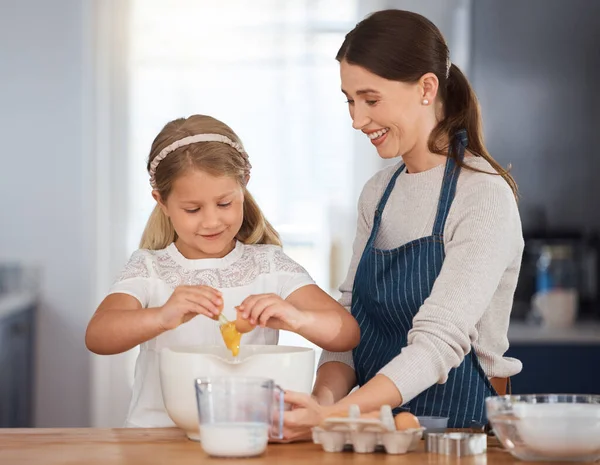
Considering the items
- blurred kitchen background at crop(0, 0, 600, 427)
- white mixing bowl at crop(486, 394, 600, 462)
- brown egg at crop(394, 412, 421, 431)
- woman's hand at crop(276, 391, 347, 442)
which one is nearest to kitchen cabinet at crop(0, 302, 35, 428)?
blurred kitchen background at crop(0, 0, 600, 427)

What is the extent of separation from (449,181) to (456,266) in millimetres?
239

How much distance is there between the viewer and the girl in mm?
1773

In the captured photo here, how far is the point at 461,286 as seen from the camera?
169 cm

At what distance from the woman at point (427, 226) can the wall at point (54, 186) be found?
2867 millimetres

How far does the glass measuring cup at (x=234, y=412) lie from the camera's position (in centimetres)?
128

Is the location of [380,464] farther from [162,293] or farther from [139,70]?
[139,70]

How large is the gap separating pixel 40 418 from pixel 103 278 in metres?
0.72

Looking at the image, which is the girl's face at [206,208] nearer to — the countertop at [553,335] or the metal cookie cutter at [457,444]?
the metal cookie cutter at [457,444]

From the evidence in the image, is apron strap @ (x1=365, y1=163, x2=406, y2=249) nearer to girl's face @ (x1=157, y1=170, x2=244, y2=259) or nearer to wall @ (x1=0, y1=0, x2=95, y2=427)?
girl's face @ (x1=157, y1=170, x2=244, y2=259)

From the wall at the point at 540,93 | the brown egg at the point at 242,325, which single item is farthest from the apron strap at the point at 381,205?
the wall at the point at 540,93

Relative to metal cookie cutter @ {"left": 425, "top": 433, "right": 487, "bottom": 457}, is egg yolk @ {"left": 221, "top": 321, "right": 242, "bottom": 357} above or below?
above

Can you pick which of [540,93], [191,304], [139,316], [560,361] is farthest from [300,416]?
[540,93]

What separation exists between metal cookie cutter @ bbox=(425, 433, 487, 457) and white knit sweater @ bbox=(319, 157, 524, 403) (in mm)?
195

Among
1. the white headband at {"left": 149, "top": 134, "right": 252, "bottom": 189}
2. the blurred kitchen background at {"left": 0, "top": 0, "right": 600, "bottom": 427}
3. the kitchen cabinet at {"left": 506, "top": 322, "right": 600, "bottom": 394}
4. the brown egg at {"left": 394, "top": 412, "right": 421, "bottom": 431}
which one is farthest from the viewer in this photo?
the blurred kitchen background at {"left": 0, "top": 0, "right": 600, "bottom": 427}
